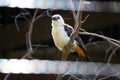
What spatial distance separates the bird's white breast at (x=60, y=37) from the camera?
1.78m

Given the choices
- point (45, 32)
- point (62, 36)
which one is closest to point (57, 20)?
point (62, 36)

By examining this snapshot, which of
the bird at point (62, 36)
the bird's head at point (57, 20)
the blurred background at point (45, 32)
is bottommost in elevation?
the blurred background at point (45, 32)

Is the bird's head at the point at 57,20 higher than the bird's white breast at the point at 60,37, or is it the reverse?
the bird's head at the point at 57,20

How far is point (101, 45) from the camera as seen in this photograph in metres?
2.57

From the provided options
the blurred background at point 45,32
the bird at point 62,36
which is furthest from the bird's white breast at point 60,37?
the blurred background at point 45,32

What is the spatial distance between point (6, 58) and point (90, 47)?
0.60m

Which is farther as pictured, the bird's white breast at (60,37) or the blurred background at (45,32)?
the blurred background at (45,32)

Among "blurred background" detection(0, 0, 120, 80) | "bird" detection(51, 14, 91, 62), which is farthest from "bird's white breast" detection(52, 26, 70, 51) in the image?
"blurred background" detection(0, 0, 120, 80)

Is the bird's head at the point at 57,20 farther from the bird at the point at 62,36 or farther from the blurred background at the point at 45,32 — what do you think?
the blurred background at the point at 45,32

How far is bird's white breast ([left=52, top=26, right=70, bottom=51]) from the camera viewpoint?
178 centimetres

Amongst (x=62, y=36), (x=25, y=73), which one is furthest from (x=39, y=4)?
(x=62, y=36)

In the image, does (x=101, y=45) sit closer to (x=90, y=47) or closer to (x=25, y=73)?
(x=90, y=47)

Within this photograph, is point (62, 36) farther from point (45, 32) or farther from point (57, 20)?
point (45, 32)

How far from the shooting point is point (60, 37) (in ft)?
5.90
